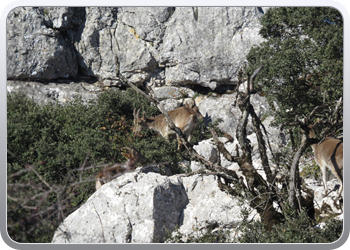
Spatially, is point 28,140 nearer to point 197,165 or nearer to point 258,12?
point 197,165

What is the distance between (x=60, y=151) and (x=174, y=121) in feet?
16.8

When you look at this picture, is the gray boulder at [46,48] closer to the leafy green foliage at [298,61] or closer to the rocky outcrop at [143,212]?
the rocky outcrop at [143,212]

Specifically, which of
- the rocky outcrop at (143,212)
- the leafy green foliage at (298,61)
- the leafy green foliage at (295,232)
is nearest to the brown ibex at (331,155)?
the leafy green foliage at (295,232)

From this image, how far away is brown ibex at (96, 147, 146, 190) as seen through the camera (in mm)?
8652

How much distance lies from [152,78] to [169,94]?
1002 mm

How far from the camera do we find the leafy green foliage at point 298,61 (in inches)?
357

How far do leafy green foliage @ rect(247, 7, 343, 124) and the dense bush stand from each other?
3.60 m

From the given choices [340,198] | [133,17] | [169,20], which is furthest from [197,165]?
[133,17]

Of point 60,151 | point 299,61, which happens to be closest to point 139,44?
point 299,61

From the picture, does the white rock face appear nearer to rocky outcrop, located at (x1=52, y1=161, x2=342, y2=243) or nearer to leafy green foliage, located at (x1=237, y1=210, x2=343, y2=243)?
rocky outcrop, located at (x1=52, y1=161, x2=342, y2=243)

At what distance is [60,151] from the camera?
8.91 m

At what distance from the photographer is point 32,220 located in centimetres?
614

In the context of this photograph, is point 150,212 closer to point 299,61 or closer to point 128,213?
point 128,213

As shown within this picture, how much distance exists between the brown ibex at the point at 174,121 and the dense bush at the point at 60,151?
34cm
